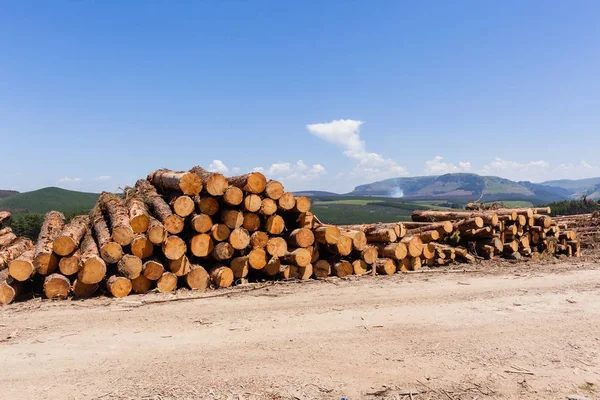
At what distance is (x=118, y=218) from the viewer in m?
8.94

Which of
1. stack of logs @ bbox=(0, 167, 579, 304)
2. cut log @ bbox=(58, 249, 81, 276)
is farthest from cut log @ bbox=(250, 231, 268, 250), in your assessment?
cut log @ bbox=(58, 249, 81, 276)

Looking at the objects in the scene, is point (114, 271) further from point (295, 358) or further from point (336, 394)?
point (336, 394)

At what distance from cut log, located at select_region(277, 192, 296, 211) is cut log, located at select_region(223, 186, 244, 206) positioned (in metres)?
1.11

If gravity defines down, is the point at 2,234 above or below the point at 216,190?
below

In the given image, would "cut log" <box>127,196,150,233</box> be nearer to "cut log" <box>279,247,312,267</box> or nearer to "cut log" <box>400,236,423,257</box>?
"cut log" <box>279,247,312,267</box>

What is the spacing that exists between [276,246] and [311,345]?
13.7 feet

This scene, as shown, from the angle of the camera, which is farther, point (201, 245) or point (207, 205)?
point (207, 205)

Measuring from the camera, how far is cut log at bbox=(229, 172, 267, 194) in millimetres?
9156

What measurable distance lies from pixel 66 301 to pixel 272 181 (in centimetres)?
529

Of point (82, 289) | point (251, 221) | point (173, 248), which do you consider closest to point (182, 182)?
point (173, 248)

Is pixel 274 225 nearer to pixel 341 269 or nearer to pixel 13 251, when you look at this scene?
pixel 341 269

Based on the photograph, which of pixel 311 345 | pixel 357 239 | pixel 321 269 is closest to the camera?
pixel 311 345

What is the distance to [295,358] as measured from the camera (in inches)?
202

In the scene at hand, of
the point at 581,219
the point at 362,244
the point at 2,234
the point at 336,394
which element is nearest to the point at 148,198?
the point at 2,234
